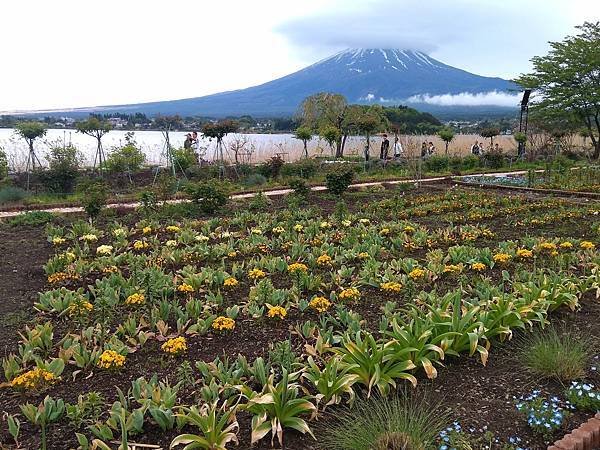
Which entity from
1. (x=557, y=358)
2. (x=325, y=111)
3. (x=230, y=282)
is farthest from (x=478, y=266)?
(x=325, y=111)

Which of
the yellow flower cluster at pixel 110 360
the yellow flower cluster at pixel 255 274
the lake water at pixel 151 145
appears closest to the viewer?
the yellow flower cluster at pixel 110 360

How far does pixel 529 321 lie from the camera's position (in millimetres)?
4281

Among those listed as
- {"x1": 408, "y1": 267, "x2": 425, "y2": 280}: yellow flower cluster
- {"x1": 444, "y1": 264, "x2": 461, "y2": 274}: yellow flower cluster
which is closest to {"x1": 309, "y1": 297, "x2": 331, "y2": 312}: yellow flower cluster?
{"x1": 408, "y1": 267, "x2": 425, "y2": 280}: yellow flower cluster

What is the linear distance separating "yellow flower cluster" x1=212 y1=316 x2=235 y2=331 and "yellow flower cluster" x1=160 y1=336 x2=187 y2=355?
407 millimetres

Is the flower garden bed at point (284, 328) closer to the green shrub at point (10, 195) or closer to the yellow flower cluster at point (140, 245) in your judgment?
the yellow flower cluster at point (140, 245)

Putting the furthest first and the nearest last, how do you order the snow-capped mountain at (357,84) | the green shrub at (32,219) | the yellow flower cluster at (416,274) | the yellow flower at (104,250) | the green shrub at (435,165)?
the snow-capped mountain at (357,84) → the green shrub at (435,165) → the green shrub at (32,219) → the yellow flower at (104,250) → the yellow flower cluster at (416,274)

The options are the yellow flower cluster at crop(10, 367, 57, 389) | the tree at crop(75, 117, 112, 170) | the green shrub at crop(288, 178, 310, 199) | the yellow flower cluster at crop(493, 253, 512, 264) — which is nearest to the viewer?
the yellow flower cluster at crop(10, 367, 57, 389)

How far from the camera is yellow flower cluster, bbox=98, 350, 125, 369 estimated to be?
3699 mm

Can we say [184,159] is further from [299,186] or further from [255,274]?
[255,274]

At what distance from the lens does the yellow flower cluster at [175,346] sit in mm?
3908

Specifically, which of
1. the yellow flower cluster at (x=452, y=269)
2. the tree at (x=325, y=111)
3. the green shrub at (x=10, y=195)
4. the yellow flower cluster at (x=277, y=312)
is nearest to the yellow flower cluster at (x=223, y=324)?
the yellow flower cluster at (x=277, y=312)

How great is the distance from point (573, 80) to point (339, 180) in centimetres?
2153

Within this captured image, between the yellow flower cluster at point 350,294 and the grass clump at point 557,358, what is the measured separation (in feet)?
5.23

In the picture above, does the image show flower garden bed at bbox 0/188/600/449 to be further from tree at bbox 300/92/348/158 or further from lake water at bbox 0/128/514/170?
tree at bbox 300/92/348/158
